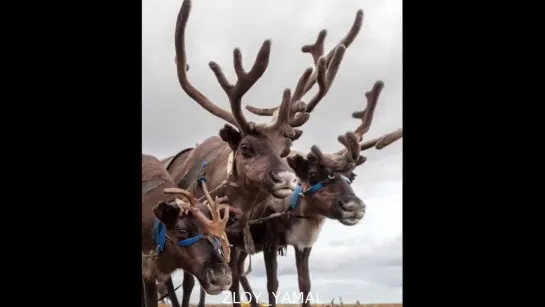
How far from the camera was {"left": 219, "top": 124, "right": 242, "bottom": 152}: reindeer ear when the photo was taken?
405cm

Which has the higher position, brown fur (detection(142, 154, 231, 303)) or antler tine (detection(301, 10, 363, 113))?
antler tine (detection(301, 10, 363, 113))

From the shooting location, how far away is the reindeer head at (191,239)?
3.61 meters

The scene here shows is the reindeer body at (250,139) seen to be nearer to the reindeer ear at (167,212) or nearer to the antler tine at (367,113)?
the antler tine at (367,113)

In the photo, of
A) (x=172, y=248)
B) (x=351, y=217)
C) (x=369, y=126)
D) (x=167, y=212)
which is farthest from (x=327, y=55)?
(x=172, y=248)

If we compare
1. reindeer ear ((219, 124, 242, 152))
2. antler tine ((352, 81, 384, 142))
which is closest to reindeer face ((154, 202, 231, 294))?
reindeer ear ((219, 124, 242, 152))

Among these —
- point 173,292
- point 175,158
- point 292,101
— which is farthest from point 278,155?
point 173,292

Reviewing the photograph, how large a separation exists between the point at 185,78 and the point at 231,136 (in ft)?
1.43

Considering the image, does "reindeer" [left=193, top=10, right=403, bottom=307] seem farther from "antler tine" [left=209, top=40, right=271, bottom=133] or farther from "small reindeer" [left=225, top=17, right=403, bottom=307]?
"antler tine" [left=209, top=40, right=271, bottom=133]

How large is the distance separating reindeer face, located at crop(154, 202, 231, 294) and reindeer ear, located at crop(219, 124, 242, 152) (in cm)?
54

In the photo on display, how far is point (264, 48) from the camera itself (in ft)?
12.4

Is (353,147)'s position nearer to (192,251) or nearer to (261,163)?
(261,163)

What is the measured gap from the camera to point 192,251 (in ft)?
12.0

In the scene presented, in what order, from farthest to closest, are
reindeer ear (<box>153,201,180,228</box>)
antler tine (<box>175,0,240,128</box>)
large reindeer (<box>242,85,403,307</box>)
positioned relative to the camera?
large reindeer (<box>242,85,403,307</box>) < antler tine (<box>175,0,240,128</box>) < reindeer ear (<box>153,201,180,228</box>)
